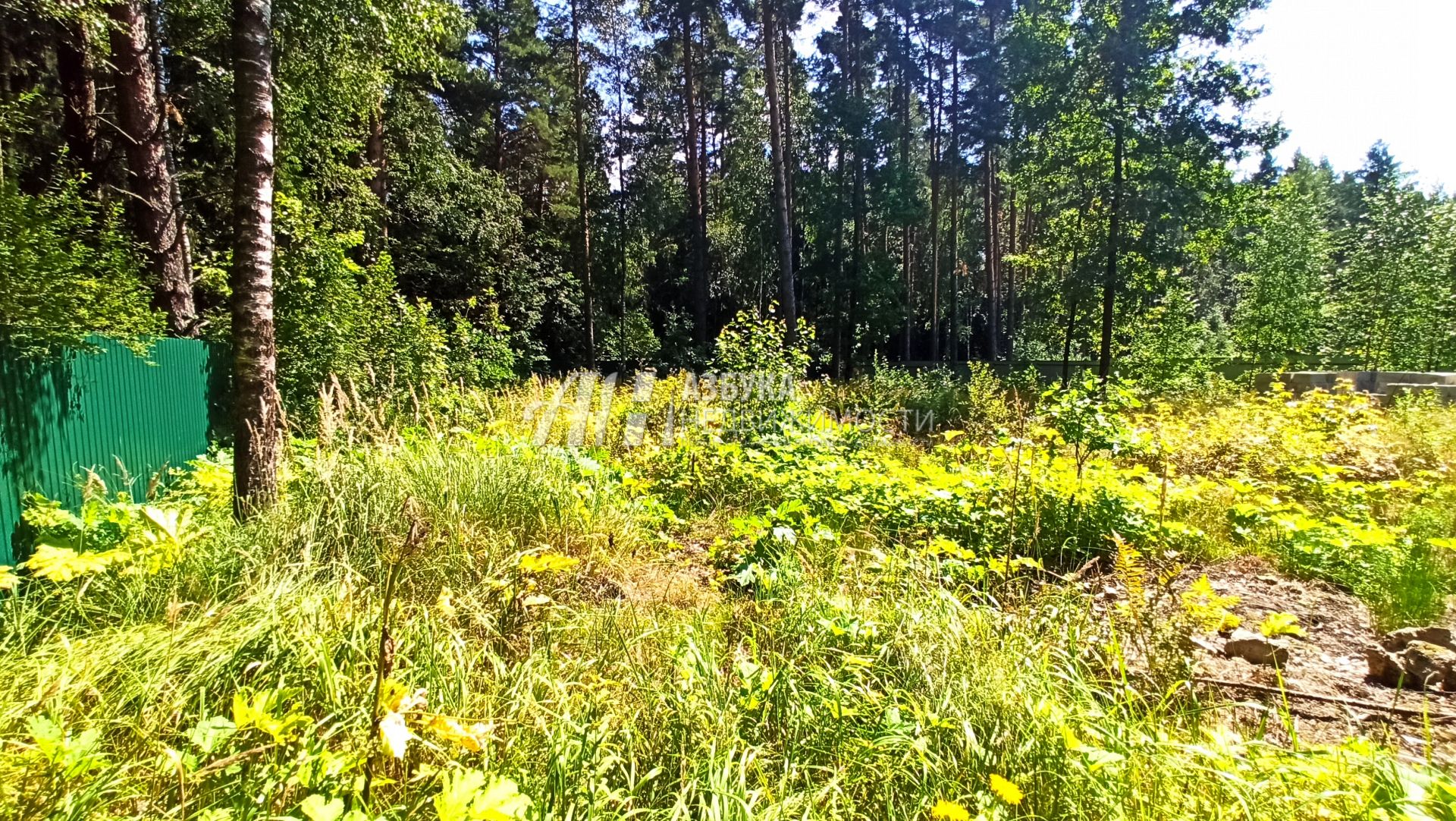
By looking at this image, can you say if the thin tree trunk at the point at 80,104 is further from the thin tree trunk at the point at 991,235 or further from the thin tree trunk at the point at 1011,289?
the thin tree trunk at the point at 1011,289

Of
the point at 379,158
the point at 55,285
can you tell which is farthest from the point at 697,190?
the point at 55,285

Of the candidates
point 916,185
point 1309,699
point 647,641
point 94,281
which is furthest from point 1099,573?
point 916,185

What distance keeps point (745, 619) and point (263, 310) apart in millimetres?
3244

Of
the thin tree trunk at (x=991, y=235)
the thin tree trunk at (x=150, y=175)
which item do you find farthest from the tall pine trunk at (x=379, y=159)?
the thin tree trunk at (x=991, y=235)

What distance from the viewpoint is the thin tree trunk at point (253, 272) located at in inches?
124

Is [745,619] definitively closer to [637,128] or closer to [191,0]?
[191,0]

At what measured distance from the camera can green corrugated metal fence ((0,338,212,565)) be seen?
3598 mm

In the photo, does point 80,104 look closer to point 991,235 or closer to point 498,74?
point 498,74

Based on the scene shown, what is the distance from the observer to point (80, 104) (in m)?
6.99

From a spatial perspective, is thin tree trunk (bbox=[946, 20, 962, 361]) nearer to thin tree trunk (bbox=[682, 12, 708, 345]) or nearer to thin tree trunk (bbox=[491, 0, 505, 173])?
thin tree trunk (bbox=[682, 12, 708, 345])

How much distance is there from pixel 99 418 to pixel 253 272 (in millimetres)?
2527

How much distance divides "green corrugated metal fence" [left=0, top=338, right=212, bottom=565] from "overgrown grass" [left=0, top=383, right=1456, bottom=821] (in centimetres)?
72

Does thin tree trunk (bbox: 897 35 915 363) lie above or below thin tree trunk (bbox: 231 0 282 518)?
above

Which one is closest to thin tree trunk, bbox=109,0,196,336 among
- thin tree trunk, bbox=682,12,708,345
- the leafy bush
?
the leafy bush
